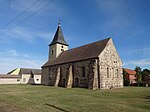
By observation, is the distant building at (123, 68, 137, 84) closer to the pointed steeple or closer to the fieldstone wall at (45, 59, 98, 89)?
the pointed steeple

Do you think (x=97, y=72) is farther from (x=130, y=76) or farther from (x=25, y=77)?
(x=25, y=77)

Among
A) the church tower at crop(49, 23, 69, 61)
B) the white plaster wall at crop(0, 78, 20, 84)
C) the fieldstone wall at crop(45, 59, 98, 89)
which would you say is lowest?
the white plaster wall at crop(0, 78, 20, 84)

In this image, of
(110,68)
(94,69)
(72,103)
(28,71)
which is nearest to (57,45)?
(110,68)

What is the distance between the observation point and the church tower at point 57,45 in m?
40.2

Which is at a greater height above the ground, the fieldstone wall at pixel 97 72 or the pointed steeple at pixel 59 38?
the pointed steeple at pixel 59 38

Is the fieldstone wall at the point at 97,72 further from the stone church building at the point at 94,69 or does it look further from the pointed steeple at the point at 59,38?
the pointed steeple at the point at 59,38

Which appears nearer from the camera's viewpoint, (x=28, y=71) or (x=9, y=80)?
(x=9, y=80)

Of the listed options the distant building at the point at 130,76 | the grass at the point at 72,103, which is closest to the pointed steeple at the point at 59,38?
the distant building at the point at 130,76

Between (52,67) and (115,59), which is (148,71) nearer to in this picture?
(115,59)

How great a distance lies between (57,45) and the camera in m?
40.3

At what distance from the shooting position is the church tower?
40.2 meters

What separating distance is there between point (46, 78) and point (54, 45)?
354 inches

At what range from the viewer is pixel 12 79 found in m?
53.0

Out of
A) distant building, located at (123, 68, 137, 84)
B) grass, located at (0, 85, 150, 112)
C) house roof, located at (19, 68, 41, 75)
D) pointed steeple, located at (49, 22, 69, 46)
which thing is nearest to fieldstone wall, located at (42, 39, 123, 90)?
grass, located at (0, 85, 150, 112)
